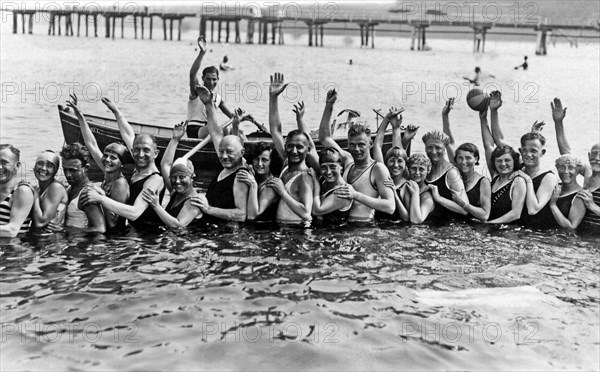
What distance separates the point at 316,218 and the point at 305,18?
240 ft

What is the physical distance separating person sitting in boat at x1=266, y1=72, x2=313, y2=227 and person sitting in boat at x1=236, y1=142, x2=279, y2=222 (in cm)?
14

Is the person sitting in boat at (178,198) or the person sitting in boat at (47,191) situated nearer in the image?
the person sitting in boat at (47,191)

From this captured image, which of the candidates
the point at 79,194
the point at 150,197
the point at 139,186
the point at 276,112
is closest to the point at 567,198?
the point at 276,112

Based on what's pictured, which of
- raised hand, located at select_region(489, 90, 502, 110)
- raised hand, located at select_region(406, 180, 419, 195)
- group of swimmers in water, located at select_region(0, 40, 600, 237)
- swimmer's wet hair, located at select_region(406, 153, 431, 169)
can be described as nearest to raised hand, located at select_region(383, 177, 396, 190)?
group of swimmers in water, located at select_region(0, 40, 600, 237)

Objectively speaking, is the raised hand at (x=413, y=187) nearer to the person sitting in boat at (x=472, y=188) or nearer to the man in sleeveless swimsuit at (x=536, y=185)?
the person sitting in boat at (x=472, y=188)

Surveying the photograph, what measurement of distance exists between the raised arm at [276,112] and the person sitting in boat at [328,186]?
2.49 ft

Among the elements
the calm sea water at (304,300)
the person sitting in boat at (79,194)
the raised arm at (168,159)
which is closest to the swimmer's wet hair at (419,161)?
the calm sea water at (304,300)

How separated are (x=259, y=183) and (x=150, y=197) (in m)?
1.64

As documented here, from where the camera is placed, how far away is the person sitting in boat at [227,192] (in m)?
9.12

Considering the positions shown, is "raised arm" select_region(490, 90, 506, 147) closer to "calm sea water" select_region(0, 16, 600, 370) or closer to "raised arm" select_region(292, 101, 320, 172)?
"calm sea water" select_region(0, 16, 600, 370)

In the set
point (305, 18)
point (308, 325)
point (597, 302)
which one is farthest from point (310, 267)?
point (305, 18)

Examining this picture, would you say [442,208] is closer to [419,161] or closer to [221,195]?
[419,161]

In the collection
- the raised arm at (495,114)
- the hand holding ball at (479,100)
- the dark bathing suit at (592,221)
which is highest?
the hand holding ball at (479,100)

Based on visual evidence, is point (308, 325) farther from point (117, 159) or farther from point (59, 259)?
point (117, 159)
